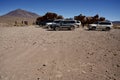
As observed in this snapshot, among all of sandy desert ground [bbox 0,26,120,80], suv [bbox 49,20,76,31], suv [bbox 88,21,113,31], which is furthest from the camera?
suv [bbox 88,21,113,31]

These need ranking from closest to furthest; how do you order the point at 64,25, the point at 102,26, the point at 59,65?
the point at 59,65 → the point at 64,25 → the point at 102,26

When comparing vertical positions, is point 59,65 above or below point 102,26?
below

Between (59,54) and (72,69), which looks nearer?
(72,69)

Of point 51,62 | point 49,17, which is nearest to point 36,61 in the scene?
point 51,62

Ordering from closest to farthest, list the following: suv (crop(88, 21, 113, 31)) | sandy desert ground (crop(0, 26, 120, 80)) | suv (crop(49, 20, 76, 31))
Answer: sandy desert ground (crop(0, 26, 120, 80)), suv (crop(49, 20, 76, 31)), suv (crop(88, 21, 113, 31))

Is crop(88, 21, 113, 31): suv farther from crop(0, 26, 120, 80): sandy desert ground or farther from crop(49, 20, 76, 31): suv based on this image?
crop(0, 26, 120, 80): sandy desert ground

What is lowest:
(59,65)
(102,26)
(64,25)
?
(59,65)

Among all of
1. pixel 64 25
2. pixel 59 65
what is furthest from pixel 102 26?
pixel 59 65

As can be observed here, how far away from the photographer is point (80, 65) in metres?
7.05

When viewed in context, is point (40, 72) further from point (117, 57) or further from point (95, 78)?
point (117, 57)

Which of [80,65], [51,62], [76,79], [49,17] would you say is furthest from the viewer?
[49,17]

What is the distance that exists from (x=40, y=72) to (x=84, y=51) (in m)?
3.65

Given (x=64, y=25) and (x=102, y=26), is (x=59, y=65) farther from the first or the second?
(x=102, y=26)

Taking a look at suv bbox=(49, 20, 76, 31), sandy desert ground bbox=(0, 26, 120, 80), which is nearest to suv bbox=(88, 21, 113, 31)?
suv bbox=(49, 20, 76, 31)
